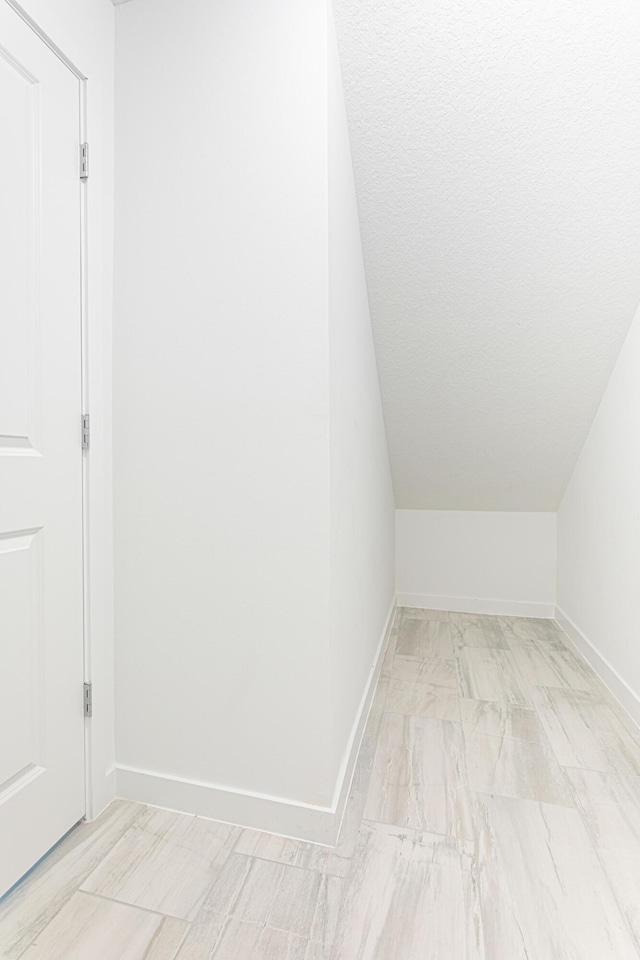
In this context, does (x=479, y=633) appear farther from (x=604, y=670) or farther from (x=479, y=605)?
(x=604, y=670)

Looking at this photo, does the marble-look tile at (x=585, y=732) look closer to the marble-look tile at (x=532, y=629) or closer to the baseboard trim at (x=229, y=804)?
the marble-look tile at (x=532, y=629)

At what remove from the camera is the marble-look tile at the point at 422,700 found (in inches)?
77.4

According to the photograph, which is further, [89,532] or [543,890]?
[89,532]

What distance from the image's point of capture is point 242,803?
4.32ft

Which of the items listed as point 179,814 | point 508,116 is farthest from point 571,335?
point 179,814

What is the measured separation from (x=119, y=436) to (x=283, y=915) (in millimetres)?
1201

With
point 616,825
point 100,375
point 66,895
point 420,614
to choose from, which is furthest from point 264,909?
point 420,614

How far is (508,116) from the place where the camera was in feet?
5.01

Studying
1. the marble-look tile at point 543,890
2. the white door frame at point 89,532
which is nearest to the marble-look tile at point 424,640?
the marble-look tile at point 543,890

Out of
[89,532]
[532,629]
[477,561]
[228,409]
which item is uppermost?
[228,409]

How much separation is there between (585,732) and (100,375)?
6.71ft

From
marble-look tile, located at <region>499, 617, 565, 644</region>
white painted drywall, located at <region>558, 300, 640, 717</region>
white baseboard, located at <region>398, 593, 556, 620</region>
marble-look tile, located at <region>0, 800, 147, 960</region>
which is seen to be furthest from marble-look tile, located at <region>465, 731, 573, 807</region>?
white baseboard, located at <region>398, 593, 556, 620</region>

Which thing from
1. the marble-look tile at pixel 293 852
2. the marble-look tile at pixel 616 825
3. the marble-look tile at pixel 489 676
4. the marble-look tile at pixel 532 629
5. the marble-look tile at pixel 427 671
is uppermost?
the marble-look tile at pixel 293 852

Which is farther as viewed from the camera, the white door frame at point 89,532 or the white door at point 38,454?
the white door frame at point 89,532
